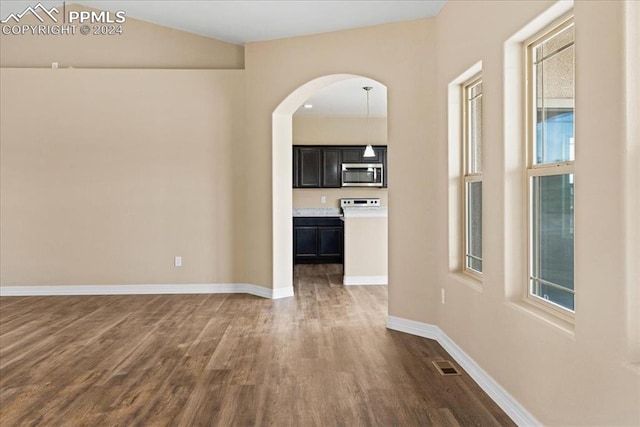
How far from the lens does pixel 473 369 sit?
299cm

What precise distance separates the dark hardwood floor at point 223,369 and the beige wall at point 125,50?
10.1 feet

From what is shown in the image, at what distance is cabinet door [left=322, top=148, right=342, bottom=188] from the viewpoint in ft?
27.8

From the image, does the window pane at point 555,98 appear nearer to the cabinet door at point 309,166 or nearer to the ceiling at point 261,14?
the ceiling at point 261,14

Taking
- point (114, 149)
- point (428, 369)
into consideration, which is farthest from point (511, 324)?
point (114, 149)

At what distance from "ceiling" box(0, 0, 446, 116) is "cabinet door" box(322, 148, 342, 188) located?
2.21 metres

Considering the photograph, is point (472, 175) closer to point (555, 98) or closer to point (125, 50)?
point (555, 98)

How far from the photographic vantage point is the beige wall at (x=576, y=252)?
1636mm

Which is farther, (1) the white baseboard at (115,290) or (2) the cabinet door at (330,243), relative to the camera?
(2) the cabinet door at (330,243)

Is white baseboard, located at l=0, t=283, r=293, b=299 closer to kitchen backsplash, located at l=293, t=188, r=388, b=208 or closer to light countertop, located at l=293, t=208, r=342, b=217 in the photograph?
light countertop, located at l=293, t=208, r=342, b=217

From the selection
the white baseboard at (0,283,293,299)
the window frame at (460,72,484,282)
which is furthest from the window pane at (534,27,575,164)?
the white baseboard at (0,283,293,299)

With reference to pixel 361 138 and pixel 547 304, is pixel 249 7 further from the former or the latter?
pixel 361 138

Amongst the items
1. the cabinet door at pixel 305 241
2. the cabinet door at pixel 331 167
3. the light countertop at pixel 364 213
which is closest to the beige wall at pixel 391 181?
the light countertop at pixel 364 213

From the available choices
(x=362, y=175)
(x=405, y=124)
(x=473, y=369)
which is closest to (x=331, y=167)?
(x=362, y=175)

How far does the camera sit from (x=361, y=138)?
28.5 feet
